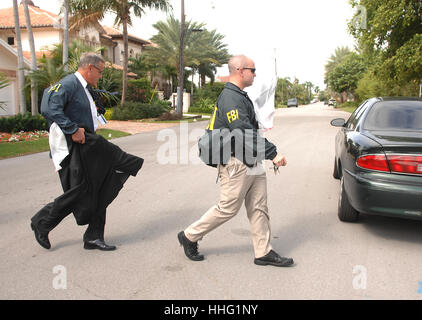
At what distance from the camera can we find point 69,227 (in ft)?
16.7

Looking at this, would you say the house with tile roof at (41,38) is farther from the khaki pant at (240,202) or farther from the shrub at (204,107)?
the khaki pant at (240,202)

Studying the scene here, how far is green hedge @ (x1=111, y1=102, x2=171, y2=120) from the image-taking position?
83.1ft

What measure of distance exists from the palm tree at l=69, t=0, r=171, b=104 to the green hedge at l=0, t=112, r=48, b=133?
9.92m

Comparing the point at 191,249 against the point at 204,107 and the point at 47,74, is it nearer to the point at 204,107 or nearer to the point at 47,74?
the point at 47,74

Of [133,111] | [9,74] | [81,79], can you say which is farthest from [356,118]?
[9,74]

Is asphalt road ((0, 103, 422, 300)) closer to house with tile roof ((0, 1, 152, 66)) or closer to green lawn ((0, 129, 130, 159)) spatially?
green lawn ((0, 129, 130, 159))

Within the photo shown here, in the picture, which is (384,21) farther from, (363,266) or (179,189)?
(363,266)

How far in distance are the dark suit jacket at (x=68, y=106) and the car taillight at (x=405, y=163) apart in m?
2.92

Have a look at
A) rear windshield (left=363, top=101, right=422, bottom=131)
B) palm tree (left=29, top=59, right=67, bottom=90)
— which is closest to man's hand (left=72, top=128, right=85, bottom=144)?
rear windshield (left=363, top=101, right=422, bottom=131)

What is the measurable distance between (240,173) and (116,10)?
24155 mm

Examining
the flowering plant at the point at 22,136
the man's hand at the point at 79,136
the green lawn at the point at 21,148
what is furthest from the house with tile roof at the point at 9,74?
the man's hand at the point at 79,136

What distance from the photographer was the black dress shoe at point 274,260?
394 centimetres

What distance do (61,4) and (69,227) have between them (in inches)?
792
